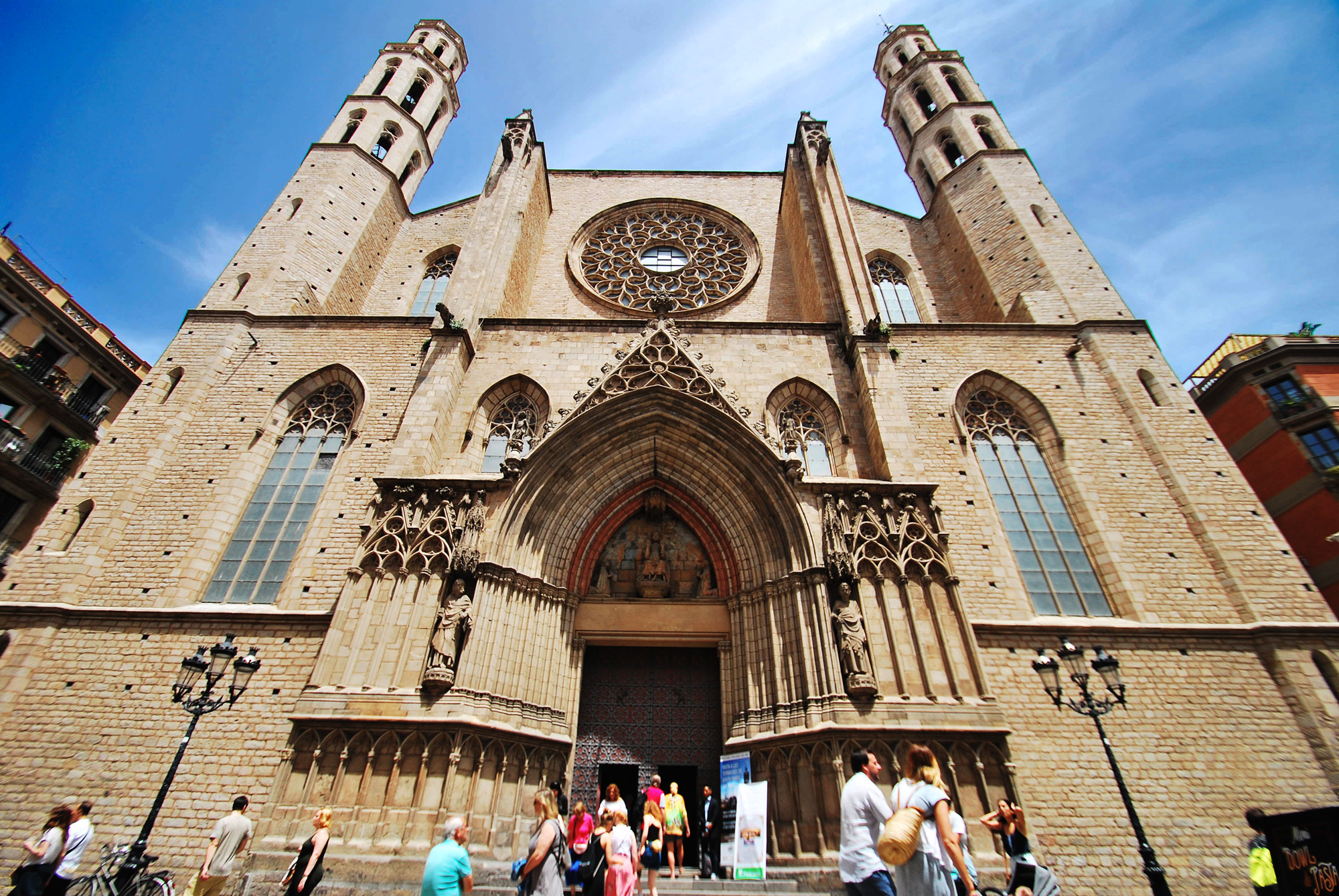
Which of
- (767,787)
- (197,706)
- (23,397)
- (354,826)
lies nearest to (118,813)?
(197,706)

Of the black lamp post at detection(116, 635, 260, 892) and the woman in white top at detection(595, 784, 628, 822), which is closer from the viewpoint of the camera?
the woman in white top at detection(595, 784, 628, 822)

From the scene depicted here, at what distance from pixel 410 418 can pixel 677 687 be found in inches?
263

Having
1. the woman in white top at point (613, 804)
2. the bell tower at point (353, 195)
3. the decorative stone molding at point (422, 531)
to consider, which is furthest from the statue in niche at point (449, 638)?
the bell tower at point (353, 195)

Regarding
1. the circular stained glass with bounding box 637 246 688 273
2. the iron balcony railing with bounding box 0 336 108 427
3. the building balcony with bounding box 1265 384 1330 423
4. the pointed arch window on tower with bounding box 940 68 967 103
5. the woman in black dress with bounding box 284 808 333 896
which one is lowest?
the woman in black dress with bounding box 284 808 333 896

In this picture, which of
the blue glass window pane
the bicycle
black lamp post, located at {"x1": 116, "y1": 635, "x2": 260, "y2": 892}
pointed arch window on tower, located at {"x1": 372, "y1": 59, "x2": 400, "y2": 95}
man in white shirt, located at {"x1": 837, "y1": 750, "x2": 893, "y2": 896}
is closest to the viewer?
man in white shirt, located at {"x1": 837, "y1": 750, "x2": 893, "y2": 896}

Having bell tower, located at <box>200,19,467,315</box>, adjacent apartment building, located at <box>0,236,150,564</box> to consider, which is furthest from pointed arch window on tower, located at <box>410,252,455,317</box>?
adjacent apartment building, located at <box>0,236,150,564</box>

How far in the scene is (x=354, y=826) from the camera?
722cm

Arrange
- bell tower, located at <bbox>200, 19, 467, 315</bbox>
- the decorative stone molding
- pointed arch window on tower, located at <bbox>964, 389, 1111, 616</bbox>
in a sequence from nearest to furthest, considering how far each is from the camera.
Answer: the decorative stone molding → pointed arch window on tower, located at <bbox>964, 389, 1111, 616</bbox> → bell tower, located at <bbox>200, 19, 467, 315</bbox>

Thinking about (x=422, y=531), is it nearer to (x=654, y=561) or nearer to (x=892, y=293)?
(x=654, y=561)

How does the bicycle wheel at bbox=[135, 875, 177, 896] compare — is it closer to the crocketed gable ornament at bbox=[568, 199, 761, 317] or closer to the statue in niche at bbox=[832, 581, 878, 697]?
the statue in niche at bbox=[832, 581, 878, 697]

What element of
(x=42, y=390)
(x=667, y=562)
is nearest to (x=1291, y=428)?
(x=667, y=562)

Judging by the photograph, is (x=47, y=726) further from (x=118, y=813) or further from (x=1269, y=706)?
(x=1269, y=706)

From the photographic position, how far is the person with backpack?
4.01 metres

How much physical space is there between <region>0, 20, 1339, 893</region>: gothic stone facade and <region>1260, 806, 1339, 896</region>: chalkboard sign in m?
2.48
